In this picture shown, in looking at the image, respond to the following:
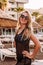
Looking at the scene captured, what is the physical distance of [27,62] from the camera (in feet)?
9.61

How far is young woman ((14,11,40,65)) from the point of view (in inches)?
114

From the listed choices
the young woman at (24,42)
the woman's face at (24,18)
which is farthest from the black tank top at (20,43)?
the woman's face at (24,18)

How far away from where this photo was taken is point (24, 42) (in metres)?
2.91

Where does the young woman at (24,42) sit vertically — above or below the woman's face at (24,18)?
below

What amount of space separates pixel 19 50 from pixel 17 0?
42516 millimetres

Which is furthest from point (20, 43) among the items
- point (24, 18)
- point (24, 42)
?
point (24, 18)

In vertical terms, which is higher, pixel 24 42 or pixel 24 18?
pixel 24 18

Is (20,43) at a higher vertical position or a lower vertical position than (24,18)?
lower

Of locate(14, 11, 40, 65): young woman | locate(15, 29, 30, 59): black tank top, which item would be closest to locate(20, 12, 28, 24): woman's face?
locate(14, 11, 40, 65): young woman

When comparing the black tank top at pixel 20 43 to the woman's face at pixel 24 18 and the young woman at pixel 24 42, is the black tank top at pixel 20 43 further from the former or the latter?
the woman's face at pixel 24 18

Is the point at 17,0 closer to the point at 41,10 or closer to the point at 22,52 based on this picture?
the point at 41,10

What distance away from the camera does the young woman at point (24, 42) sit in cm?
290

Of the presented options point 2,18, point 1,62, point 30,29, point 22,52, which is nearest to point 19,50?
point 22,52

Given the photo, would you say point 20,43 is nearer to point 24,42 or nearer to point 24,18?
point 24,42
